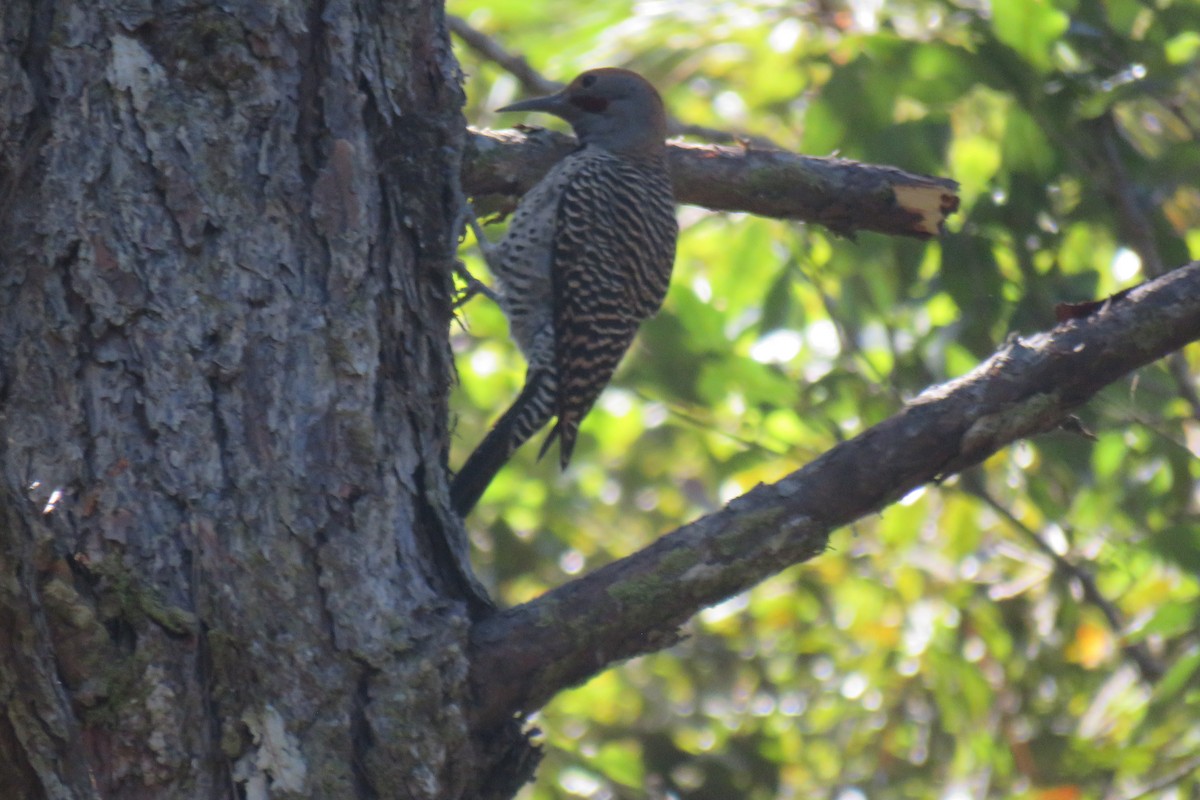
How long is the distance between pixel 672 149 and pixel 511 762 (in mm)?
1634

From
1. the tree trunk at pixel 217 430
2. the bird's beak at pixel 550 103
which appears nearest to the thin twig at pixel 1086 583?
the bird's beak at pixel 550 103

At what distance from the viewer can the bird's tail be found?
3.79 meters

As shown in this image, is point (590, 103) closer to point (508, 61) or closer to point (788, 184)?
point (508, 61)

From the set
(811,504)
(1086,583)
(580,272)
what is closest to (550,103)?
(580,272)

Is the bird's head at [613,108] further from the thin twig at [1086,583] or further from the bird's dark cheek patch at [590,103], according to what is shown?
the thin twig at [1086,583]

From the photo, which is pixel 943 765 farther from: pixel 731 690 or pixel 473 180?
pixel 473 180

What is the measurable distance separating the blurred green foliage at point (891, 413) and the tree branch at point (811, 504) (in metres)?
1.07

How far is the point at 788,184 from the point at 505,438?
3.99ft

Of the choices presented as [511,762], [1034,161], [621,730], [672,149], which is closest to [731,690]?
[621,730]

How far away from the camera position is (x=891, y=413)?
4578 millimetres

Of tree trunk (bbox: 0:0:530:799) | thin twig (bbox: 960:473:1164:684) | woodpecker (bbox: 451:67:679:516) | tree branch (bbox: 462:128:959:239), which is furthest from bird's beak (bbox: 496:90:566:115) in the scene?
tree trunk (bbox: 0:0:530:799)

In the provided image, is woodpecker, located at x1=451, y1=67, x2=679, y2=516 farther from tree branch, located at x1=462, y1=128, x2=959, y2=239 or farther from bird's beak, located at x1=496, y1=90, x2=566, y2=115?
tree branch, located at x1=462, y1=128, x2=959, y2=239

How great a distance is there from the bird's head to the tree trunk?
2.61 m

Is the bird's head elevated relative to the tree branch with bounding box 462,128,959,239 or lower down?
elevated
